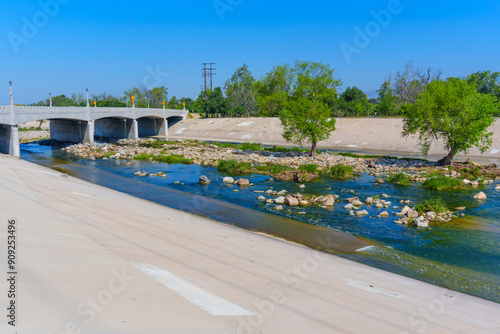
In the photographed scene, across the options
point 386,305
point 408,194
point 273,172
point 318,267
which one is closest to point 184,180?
point 273,172

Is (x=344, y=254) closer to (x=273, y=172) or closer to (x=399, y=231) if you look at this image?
(x=399, y=231)

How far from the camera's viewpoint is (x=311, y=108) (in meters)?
39.6

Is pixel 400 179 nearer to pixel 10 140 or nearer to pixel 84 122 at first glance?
pixel 10 140

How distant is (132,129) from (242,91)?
135 ft

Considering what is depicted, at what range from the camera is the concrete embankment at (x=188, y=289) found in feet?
16.4

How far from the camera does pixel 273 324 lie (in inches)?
223

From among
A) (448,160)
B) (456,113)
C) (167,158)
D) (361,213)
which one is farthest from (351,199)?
(167,158)

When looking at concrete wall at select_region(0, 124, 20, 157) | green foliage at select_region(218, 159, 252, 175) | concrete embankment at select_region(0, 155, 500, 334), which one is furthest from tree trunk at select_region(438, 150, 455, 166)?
concrete wall at select_region(0, 124, 20, 157)

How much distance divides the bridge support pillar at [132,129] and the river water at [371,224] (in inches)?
1506

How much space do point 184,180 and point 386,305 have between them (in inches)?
891

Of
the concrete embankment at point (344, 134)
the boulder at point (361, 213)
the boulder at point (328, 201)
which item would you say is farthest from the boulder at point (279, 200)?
the concrete embankment at point (344, 134)

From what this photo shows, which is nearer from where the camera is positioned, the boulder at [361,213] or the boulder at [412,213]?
the boulder at [412,213]

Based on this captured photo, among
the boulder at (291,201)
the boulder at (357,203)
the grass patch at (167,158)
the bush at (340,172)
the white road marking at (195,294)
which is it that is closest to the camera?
the white road marking at (195,294)

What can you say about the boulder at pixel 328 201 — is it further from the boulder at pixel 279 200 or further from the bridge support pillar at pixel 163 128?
the bridge support pillar at pixel 163 128
